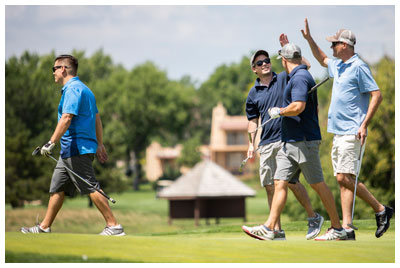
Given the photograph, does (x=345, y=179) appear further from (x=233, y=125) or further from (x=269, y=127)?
(x=233, y=125)

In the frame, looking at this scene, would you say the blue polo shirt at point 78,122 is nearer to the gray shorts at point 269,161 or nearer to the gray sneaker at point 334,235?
the gray shorts at point 269,161

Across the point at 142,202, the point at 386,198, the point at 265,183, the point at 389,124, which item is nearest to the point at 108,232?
the point at 265,183

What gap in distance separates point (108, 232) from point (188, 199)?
35.3 metres

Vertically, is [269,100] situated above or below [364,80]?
below

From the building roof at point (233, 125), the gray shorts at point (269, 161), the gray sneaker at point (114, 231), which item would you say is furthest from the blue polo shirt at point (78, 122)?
the building roof at point (233, 125)

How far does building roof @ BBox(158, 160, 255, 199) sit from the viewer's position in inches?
1652

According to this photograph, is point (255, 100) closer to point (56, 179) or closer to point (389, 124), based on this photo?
point (56, 179)

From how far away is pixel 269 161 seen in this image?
7883 millimetres

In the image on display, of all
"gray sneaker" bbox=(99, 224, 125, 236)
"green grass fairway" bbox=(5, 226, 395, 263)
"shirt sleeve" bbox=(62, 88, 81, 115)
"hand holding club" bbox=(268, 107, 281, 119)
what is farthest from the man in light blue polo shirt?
"shirt sleeve" bbox=(62, 88, 81, 115)

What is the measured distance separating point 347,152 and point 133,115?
255 feet

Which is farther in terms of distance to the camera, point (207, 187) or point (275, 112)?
point (207, 187)

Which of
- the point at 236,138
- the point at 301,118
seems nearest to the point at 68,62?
the point at 301,118

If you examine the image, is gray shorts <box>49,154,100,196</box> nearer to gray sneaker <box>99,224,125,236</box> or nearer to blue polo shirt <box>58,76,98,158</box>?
blue polo shirt <box>58,76,98,158</box>

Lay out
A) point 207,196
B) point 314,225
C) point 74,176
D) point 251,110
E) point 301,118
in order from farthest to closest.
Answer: point 207,196 → point 251,110 → point 314,225 → point 74,176 → point 301,118
